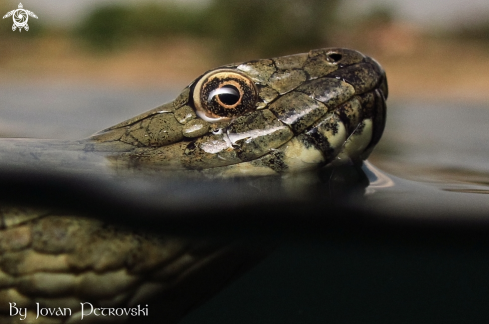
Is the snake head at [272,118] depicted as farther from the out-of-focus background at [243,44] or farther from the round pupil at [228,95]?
the out-of-focus background at [243,44]

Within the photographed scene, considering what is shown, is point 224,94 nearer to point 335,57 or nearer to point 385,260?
point 335,57

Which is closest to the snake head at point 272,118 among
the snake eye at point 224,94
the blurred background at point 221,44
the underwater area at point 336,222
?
the snake eye at point 224,94

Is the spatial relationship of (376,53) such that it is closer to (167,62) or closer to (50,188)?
(167,62)

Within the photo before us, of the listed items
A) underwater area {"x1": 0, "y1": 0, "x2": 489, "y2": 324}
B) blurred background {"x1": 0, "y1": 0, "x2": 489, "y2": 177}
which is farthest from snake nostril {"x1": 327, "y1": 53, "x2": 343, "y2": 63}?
blurred background {"x1": 0, "y1": 0, "x2": 489, "y2": 177}

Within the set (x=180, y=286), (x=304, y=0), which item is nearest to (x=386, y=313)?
(x=180, y=286)

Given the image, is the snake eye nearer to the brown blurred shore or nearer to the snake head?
the snake head

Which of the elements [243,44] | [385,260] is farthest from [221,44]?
[385,260]
